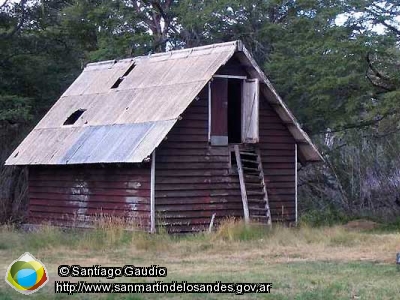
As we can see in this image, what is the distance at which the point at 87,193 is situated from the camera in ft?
74.2

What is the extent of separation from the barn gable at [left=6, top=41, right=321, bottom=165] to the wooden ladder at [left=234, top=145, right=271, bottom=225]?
159cm

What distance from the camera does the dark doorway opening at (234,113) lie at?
23.5 meters

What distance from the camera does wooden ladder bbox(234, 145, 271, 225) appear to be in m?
22.1

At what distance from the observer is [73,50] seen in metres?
32.4

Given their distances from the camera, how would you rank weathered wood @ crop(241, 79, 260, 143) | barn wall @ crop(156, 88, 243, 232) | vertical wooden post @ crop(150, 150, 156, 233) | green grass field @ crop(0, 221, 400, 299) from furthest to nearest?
weathered wood @ crop(241, 79, 260, 143) → barn wall @ crop(156, 88, 243, 232) → vertical wooden post @ crop(150, 150, 156, 233) → green grass field @ crop(0, 221, 400, 299)

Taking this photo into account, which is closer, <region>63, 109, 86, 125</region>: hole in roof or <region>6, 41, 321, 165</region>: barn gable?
<region>6, 41, 321, 165</region>: barn gable

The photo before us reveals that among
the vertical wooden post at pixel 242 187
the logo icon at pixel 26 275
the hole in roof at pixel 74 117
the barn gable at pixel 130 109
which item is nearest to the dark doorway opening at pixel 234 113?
the barn gable at pixel 130 109

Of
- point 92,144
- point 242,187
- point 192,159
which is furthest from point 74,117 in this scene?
point 242,187

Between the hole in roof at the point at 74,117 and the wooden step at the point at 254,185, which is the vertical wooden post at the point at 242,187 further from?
the hole in roof at the point at 74,117

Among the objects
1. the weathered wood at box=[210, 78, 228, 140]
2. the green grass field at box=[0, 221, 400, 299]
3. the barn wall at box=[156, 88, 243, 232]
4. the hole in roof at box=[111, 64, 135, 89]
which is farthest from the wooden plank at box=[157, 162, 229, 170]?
the hole in roof at box=[111, 64, 135, 89]

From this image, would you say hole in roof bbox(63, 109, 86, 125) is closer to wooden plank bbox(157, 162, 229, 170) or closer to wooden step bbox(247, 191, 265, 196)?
wooden plank bbox(157, 162, 229, 170)

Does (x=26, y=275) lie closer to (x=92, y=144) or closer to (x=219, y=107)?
(x=92, y=144)

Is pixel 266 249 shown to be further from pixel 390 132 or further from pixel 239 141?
pixel 390 132

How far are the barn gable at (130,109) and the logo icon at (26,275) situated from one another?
9042mm
